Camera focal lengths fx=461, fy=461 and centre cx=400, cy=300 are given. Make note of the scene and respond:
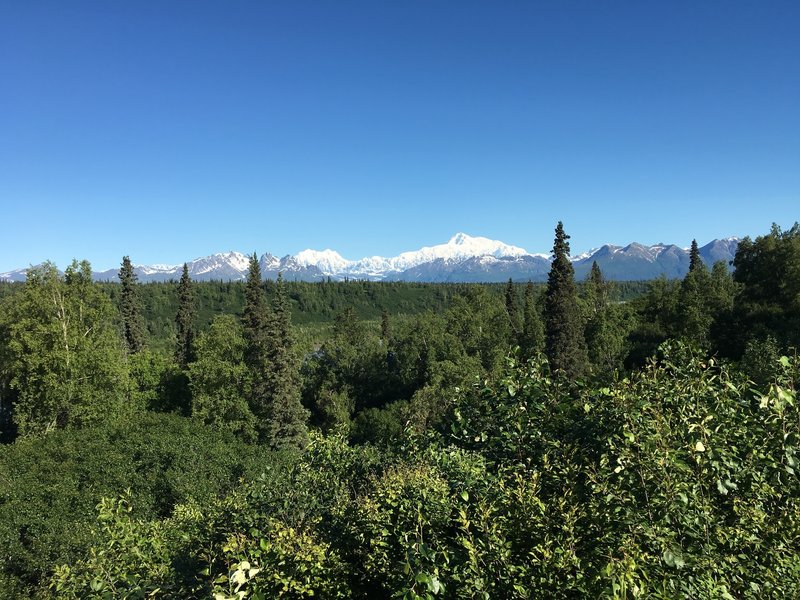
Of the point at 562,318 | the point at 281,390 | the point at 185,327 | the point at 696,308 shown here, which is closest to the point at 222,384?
the point at 281,390

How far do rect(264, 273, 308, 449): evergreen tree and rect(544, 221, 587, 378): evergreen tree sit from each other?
78.8ft

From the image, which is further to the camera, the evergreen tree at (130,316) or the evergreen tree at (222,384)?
the evergreen tree at (130,316)

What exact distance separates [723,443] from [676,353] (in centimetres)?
219

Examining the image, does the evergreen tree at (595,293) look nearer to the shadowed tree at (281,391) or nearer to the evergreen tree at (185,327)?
the shadowed tree at (281,391)

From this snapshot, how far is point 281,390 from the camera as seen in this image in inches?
1592

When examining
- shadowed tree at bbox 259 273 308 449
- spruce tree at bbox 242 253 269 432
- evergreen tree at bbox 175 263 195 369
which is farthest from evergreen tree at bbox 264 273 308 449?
evergreen tree at bbox 175 263 195 369

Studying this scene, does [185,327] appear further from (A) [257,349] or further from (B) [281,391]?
(B) [281,391]

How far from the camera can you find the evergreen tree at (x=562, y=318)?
44125 mm

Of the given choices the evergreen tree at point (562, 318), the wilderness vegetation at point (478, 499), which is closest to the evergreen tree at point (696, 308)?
the evergreen tree at point (562, 318)

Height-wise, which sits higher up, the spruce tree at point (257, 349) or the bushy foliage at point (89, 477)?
the spruce tree at point (257, 349)

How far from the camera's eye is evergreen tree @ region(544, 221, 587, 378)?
4412 cm

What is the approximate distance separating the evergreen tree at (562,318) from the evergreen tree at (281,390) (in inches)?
945

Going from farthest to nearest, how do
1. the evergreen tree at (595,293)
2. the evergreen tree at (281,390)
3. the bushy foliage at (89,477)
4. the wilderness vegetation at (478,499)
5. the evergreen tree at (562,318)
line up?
the evergreen tree at (595,293) → the evergreen tree at (562,318) → the evergreen tree at (281,390) → the bushy foliage at (89,477) → the wilderness vegetation at (478,499)

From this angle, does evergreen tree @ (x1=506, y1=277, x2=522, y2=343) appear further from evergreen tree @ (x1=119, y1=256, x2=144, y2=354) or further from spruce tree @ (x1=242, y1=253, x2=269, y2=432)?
evergreen tree @ (x1=119, y1=256, x2=144, y2=354)
